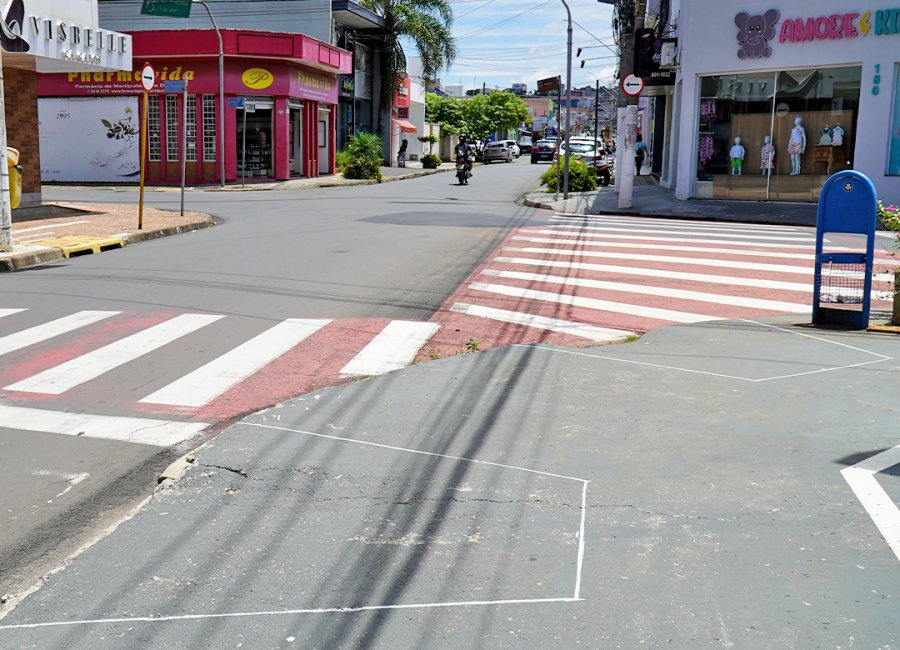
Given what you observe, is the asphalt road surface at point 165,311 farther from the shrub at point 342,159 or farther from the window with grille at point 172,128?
the shrub at point 342,159

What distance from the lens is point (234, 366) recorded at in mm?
8305

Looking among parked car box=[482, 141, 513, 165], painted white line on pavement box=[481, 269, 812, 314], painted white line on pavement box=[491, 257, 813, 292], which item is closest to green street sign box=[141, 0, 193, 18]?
painted white line on pavement box=[491, 257, 813, 292]

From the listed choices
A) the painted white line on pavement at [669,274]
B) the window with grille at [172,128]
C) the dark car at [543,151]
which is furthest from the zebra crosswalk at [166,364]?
the dark car at [543,151]

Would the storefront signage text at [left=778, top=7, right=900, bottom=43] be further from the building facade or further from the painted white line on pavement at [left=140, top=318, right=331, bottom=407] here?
the painted white line on pavement at [left=140, top=318, right=331, bottom=407]

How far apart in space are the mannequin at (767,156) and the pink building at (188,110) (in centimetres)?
1905

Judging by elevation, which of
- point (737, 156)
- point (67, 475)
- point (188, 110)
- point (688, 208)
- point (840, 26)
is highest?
point (840, 26)

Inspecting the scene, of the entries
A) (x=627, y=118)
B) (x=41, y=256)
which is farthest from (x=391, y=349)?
(x=627, y=118)

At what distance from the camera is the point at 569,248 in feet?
55.7

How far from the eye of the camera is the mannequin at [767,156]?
25.6m

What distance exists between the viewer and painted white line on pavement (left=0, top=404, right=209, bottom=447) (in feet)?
21.2

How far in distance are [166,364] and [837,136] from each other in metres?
20.9

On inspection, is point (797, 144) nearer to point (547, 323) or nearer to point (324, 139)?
point (547, 323)

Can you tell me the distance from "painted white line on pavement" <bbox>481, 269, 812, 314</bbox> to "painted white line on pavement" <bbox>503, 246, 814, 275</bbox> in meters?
2.36

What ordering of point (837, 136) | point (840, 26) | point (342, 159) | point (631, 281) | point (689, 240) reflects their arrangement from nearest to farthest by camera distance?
1. point (631, 281)
2. point (689, 240)
3. point (840, 26)
4. point (837, 136)
5. point (342, 159)
